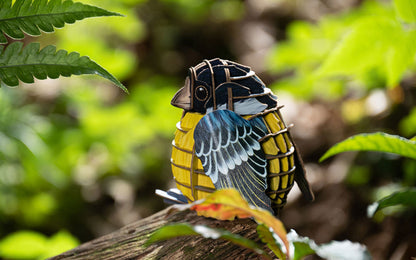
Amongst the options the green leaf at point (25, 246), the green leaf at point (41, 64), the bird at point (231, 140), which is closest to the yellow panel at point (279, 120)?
the bird at point (231, 140)

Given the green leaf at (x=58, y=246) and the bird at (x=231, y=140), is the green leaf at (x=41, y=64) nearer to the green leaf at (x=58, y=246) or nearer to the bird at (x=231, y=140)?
the bird at (x=231, y=140)

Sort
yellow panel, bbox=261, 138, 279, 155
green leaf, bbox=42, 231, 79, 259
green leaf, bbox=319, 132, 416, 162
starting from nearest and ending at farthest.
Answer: green leaf, bbox=319, 132, 416, 162
yellow panel, bbox=261, 138, 279, 155
green leaf, bbox=42, 231, 79, 259

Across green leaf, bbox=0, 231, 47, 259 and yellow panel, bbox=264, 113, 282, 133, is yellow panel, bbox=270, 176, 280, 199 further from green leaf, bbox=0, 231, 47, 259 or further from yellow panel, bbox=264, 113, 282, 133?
green leaf, bbox=0, 231, 47, 259

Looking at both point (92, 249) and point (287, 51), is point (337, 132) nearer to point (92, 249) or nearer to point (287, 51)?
point (287, 51)

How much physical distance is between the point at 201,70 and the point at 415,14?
495 millimetres

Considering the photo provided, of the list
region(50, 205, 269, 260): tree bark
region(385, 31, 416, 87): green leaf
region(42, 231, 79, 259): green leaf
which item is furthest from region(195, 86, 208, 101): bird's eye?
region(42, 231, 79, 259): green leaf

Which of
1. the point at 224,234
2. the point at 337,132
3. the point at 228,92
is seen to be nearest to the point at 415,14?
the point at 228,92

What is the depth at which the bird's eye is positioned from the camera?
76 centimetres

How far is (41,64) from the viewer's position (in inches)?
23.1

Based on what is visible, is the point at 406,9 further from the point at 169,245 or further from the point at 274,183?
the point at 169,245

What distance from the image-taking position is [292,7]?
281 centimetres

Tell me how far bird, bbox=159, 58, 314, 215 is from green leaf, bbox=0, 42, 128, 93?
0.22m

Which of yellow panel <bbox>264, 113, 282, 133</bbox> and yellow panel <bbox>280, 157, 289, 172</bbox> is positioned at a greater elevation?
yellow panel <bbox>264, 113, 282, 133</bbox>

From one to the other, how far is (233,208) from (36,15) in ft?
1.28
